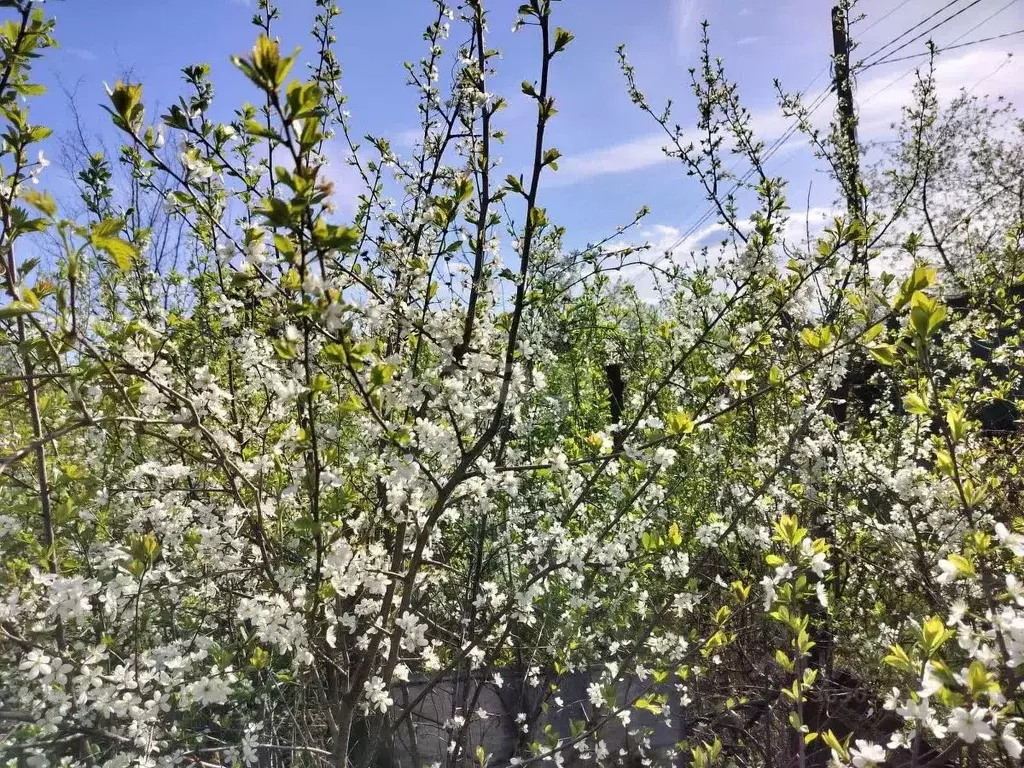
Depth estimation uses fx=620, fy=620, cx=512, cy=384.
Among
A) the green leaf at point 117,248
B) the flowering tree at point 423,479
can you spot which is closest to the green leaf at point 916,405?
the flowering tree at point 423,479

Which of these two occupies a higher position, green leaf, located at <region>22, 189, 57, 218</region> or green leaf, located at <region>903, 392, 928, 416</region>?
green leaf, located at <region>22, 189, 57, 218</region>

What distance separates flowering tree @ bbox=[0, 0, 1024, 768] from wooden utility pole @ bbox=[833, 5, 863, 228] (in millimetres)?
136

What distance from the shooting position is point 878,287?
2234mm

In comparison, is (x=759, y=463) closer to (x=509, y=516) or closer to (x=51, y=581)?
(x=509, y=516)

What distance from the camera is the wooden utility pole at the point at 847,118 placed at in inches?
163

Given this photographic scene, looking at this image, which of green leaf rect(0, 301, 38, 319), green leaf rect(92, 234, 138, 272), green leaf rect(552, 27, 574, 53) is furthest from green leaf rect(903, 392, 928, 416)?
green leaf rect(0, 301, 38, 319)

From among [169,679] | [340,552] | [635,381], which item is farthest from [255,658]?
[635,381]

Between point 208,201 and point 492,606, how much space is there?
2228mm

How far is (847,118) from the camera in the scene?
4707 millimetres

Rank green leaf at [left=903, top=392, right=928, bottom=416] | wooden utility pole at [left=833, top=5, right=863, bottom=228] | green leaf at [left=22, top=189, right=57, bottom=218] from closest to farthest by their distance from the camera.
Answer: green leaf at [left=22, top=189, right=57, bottom=218] → green leaf at [left=903, top=392, right=928, bottom=416] → wooden utility pole at [left=833, top=5, right=863, bottom=228]

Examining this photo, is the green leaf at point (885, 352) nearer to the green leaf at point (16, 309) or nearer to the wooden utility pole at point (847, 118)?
the green leaf at point (16, 309)

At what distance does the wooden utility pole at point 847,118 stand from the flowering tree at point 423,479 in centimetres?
14

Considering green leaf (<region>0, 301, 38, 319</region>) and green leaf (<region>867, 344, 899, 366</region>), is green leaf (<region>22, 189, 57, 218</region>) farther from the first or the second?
green leaf (<region>867, 344, 899, 366</region>)

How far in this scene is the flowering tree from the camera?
1.61 meters
